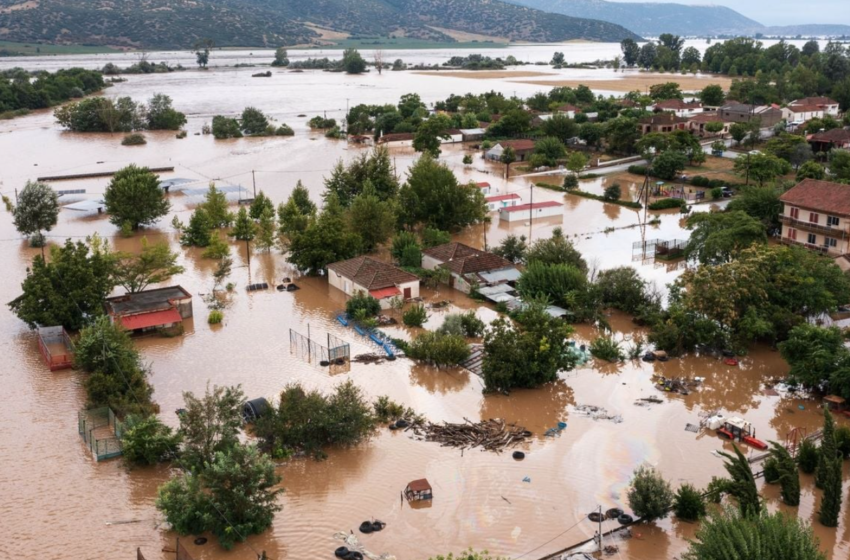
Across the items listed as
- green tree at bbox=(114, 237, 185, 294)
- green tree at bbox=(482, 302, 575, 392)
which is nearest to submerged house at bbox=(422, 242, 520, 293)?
green tree at bbox=(482, 302, 575, 392)

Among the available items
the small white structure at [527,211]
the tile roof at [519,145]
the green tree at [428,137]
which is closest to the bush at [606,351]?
the small white structure at [527,211]

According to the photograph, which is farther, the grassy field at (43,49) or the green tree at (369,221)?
the grassy field at (43,49)

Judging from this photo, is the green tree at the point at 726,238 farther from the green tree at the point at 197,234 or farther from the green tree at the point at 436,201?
the green tree at the point at 197,234

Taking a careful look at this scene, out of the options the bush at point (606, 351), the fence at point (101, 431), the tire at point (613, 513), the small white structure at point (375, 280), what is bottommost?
the tire at point (613, 513)

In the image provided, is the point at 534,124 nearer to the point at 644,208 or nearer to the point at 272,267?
the point at 644,208

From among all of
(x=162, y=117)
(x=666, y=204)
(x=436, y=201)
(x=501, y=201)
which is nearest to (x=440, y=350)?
(x=436, y=201)

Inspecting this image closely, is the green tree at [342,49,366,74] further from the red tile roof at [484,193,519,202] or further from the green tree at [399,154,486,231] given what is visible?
the green tree at [399,154,486,231]

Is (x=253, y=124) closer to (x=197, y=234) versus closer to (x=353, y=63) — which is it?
(x=197, y=234)
